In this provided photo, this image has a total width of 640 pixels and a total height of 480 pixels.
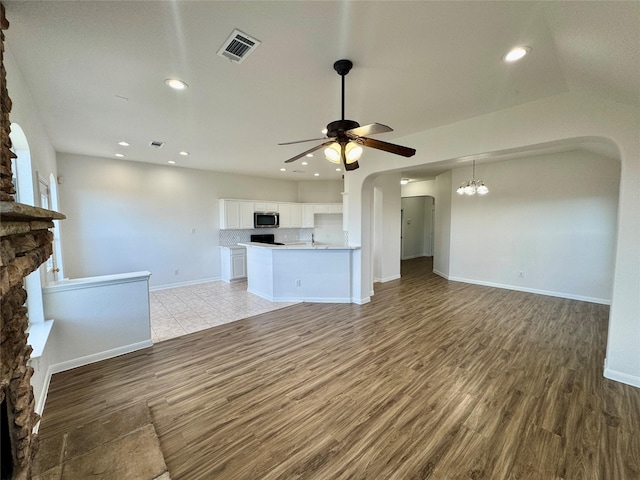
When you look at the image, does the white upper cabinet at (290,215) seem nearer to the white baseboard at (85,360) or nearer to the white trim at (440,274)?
the white trim at (440,274)

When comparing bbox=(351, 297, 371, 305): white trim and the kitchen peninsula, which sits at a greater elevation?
the kitchen peninsula

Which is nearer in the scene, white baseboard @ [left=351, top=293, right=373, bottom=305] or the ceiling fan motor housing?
the ceiling fan motor housing

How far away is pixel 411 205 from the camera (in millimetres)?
10367

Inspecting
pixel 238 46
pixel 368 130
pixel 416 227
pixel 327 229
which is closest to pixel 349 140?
pixel 368 130

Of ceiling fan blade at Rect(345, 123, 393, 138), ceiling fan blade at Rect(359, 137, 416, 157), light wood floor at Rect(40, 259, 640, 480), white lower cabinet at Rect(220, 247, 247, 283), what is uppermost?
ceiling fan blade at Rect(345, 123, 393, 138)

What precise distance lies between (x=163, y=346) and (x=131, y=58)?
309cm

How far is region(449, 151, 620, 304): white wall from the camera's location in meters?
4.88

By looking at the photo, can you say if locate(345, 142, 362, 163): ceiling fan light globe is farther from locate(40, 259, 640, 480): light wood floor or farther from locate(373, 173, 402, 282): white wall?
locate(373, 173, 402, 282): white wall

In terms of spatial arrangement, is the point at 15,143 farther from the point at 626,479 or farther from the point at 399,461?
the point at 626,479

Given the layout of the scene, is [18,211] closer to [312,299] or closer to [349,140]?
[349,140]

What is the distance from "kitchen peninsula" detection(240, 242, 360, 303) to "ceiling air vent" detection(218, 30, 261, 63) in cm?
348

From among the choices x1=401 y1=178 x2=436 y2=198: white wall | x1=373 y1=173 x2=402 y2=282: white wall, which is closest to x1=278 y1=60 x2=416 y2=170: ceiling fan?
x1=373 y1=173 x2=402 y2=282: white wall

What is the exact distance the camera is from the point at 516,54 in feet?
6.58

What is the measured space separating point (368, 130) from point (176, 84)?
6.17 ft
